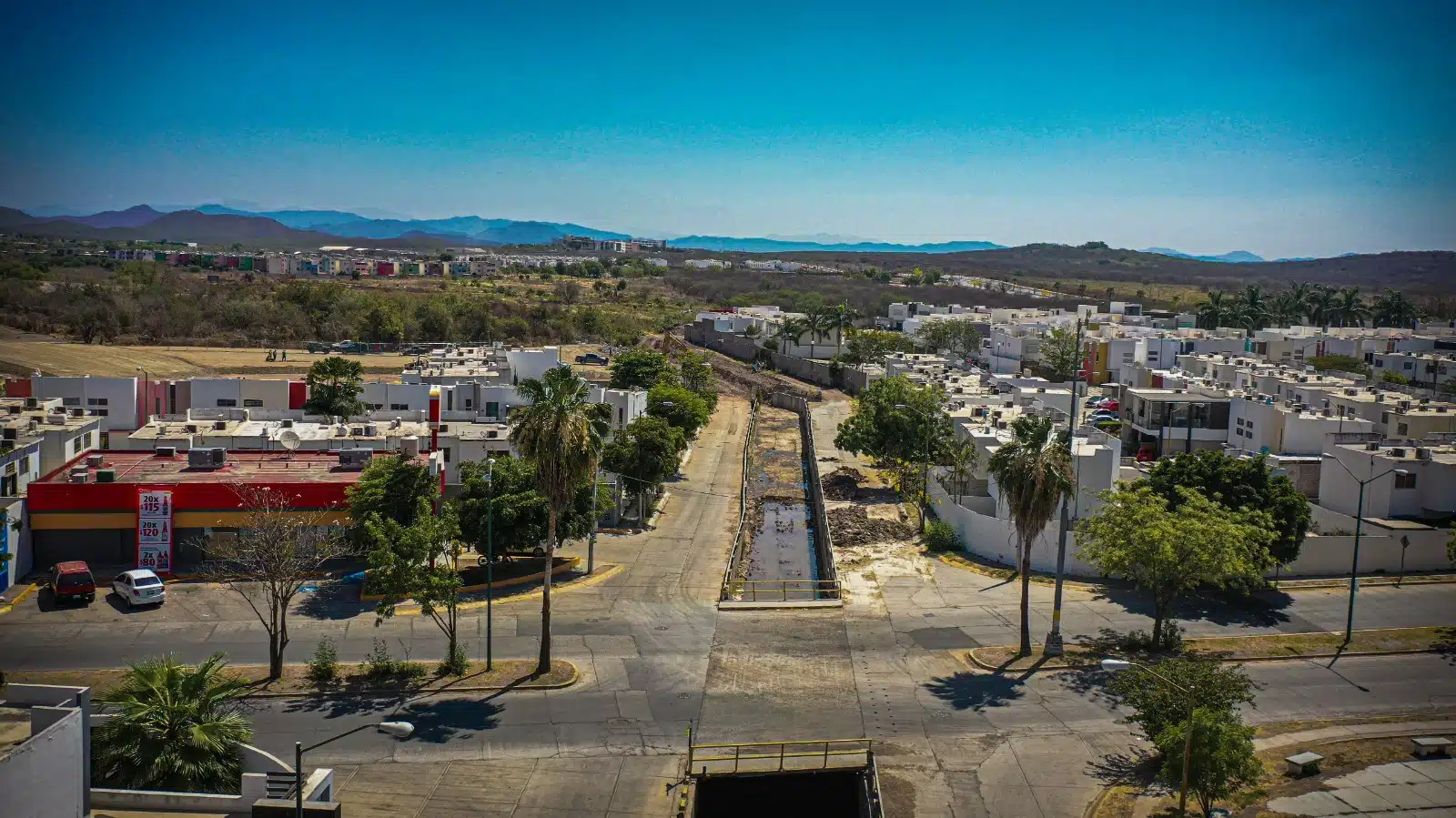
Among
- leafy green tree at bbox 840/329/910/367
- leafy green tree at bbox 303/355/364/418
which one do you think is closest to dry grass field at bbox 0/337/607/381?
leafy green tree at bbox 303/355/364/418

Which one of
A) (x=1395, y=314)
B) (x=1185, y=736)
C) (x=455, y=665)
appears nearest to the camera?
(x=1185, y=736)

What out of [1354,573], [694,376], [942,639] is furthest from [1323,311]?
[942,639]

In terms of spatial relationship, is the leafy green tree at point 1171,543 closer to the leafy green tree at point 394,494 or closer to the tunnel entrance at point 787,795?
the tunnel entrance at point 787,795

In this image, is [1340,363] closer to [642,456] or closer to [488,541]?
[642,456]

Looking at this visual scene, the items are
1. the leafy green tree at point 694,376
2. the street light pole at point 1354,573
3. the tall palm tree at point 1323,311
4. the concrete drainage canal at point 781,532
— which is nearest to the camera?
the street light pole at point 1354,573

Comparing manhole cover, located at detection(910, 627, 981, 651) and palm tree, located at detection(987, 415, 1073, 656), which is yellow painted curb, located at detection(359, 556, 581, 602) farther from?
palm tree, located at detection(987, 415, 1073, 656)

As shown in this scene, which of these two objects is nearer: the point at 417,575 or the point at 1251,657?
the point at 417,575

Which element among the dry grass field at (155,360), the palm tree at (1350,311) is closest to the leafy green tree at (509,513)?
the dry grass field at (155,360)
